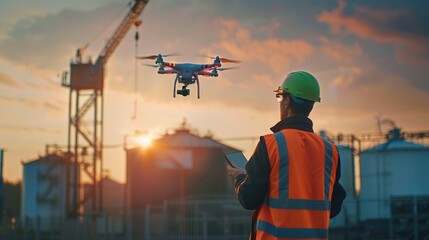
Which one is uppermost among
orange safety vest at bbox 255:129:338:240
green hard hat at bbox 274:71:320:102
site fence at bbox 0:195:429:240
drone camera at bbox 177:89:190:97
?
green hard hat at bbox 274:71:320:102

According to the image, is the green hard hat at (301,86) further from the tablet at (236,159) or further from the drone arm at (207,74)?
the drone arm at (207,74)

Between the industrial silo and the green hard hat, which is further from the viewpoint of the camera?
the industrial silo

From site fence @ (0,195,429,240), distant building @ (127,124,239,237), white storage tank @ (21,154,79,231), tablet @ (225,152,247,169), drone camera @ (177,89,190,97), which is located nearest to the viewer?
drone camera @ (177,89,190,97)

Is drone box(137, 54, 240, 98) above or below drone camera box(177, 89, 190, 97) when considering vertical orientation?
above

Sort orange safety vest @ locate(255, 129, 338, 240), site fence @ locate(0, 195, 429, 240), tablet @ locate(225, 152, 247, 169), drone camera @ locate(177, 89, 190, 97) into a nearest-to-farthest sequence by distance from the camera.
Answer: drone camera @ locate(177, 89, 190, 97), orange safety vest @ locate(255, 129, 338, 240), tablet @ locate(225, 152, 247, 169), site fence @ locate(0, 195, 429, 240)

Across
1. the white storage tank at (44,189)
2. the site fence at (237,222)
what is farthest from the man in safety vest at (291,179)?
the white storage tank at (44,189)

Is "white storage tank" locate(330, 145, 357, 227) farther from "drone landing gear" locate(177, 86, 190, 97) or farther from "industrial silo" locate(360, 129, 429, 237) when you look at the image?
"drone landing gear" locate(177, 86, 190, 97)

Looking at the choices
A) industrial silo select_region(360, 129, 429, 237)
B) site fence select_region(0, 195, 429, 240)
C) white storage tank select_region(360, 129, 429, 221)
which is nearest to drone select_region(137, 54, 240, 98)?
site fence select_region(0, 195, 429, 240)
